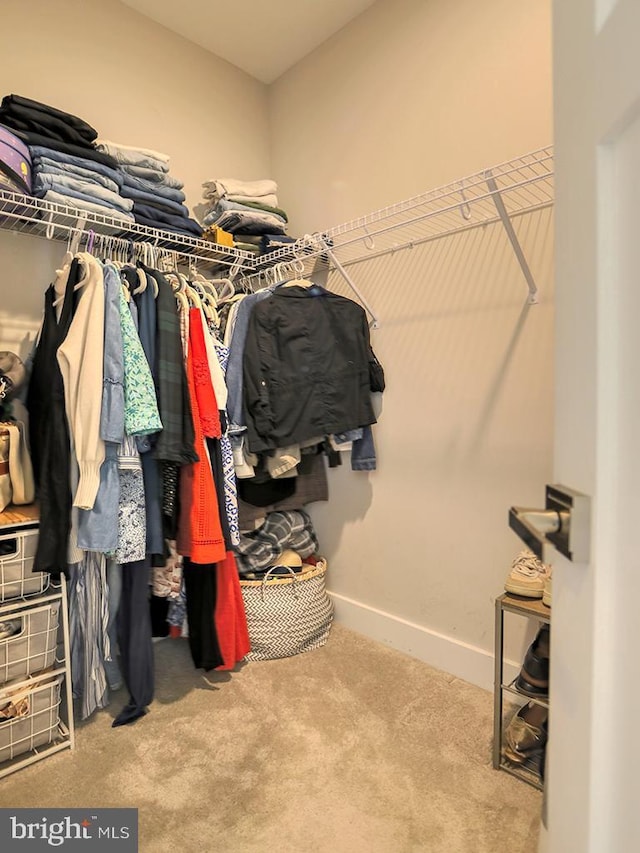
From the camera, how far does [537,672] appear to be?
54.8 inches

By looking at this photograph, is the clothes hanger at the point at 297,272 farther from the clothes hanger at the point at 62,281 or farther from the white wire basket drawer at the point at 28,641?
the white wire basket drawer at the point at 28,641

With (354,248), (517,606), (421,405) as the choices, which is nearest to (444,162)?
(354,248)

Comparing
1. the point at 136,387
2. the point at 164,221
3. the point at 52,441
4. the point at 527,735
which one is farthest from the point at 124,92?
the point at 527,735

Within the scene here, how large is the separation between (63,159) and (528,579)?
201 cm

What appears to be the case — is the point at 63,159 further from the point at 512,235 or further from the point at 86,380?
the point at 512,235

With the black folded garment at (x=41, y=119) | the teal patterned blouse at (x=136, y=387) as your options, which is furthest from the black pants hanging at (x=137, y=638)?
the black folded garment at (x=41, y=119)

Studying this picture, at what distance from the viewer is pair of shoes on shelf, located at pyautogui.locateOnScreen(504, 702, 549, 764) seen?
1.42 metres

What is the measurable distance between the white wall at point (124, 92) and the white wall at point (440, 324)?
0.41 meters

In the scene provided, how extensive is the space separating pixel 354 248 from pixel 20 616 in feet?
6.07

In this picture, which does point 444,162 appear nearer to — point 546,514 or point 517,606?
point 517,606

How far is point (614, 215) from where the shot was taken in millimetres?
438

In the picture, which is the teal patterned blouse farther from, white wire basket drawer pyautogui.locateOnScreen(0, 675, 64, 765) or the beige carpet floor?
the beige carpet floor

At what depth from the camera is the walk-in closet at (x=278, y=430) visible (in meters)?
1.44

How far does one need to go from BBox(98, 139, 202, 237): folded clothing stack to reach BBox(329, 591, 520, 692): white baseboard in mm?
1787
